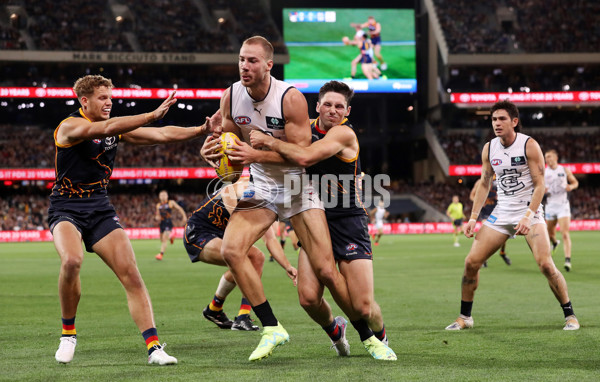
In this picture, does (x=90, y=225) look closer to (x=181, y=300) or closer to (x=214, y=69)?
(x=181, y=300)

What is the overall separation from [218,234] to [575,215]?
48897 millimetres

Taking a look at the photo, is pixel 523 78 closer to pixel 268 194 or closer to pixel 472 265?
pixel 472 265

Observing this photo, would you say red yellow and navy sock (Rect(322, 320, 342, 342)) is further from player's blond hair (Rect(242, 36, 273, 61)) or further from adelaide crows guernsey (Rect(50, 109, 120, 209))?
player's blond hair (Rect(242, 36, 273, 61))

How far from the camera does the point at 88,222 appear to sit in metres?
6.83

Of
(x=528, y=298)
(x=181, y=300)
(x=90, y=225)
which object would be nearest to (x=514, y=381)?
(x=90, y=225)

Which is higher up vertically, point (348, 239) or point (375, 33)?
point (375, 33)

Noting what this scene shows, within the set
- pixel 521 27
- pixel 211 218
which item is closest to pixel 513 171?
pixel 211 218

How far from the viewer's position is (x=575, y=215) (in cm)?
5344

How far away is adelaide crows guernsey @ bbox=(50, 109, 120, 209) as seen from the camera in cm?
686

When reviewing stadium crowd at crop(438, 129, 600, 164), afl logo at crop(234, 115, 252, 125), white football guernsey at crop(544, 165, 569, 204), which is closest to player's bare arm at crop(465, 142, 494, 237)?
afl logo at crop(234, 115, 252, 125)

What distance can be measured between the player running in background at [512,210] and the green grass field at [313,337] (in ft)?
1.58

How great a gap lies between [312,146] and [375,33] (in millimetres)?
53235

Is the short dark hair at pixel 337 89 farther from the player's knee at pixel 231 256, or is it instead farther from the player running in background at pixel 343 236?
the player's knee at pixel 231 256

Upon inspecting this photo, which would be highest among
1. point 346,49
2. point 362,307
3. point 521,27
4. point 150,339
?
point 521,27
